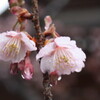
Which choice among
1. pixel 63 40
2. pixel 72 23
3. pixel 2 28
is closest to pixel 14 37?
pixel 63 40

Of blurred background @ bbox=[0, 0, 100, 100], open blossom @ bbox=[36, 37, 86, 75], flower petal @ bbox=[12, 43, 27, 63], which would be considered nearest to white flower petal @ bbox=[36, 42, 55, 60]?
open blossom @ bbox=[36, 37, 86, 75]

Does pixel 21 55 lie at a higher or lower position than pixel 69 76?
higher

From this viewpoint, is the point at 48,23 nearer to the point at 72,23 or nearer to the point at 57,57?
the point at 57,57

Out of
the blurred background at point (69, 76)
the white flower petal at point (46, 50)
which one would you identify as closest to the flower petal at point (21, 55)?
the white flower petal at point (46, 50)

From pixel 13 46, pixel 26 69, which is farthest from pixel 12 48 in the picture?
pixel 26 69

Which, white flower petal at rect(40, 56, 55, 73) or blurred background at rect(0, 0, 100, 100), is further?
blurred background at rect(0, 0, 100, 100)

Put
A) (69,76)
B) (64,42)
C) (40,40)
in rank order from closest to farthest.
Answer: (40,40) → (64,42) → (69,76)

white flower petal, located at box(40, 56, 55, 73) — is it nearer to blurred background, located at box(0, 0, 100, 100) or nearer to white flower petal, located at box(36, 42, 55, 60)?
white flower petal, located at box(36, 42, 55, 60)

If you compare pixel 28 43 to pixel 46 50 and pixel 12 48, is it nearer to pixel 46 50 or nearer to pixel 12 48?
pixel 46 50
